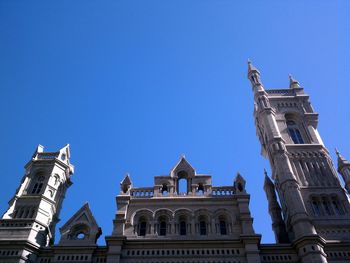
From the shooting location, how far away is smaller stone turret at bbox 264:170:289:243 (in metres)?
34.4

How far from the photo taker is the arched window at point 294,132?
40775mm

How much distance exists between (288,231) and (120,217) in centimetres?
1493

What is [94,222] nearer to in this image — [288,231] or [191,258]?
[191,258]

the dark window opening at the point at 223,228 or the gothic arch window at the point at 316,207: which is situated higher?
the gothic arch window at the point at 316,207

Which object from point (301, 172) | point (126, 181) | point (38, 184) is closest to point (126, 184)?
point (126, 181)

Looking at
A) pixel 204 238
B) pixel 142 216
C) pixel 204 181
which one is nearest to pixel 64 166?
pixel 142 216

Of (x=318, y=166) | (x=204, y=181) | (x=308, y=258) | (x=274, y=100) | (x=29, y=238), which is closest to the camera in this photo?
(x=308, y=258)

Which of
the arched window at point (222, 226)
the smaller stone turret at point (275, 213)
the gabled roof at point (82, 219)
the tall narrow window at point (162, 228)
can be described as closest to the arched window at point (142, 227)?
the tall narrow window at point (162, 228)

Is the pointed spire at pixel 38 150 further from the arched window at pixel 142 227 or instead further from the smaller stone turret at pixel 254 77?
the smaller stone turret at pixel 254 77

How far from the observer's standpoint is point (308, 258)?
92.0 feet

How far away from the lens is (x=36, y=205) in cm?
3544

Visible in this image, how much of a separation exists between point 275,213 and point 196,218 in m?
9.22

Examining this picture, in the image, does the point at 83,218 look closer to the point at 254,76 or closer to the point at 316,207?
the point at 316,207

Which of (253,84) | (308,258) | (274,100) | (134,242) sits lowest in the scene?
(308,258)
